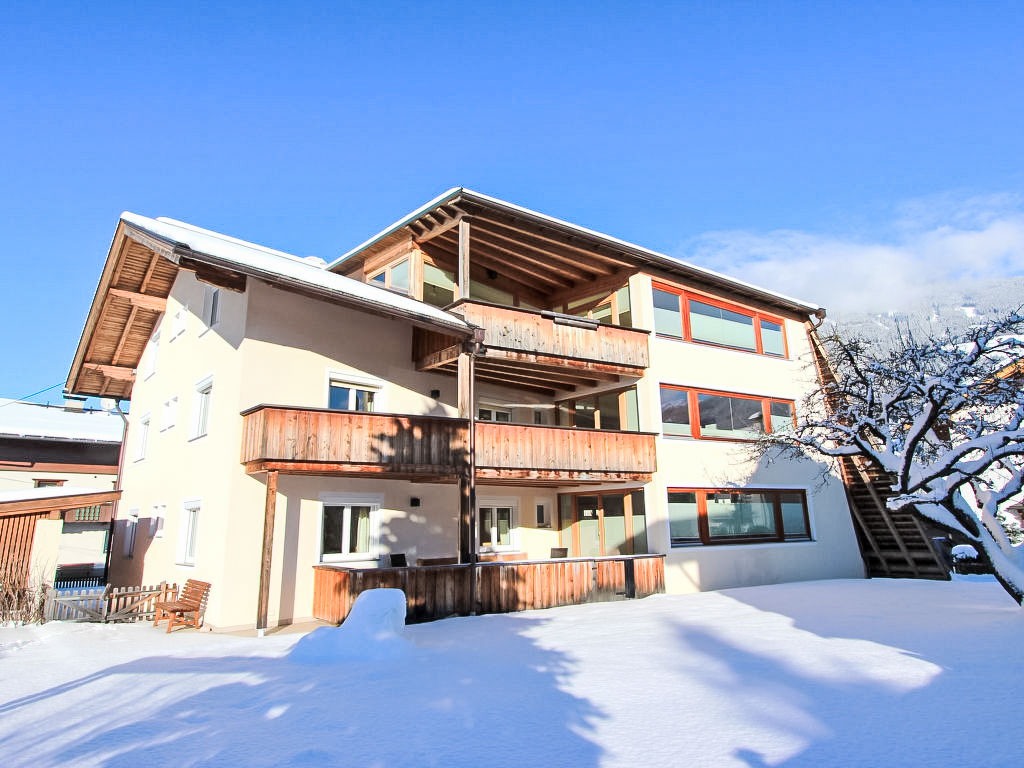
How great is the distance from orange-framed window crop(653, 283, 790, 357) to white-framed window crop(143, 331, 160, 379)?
14.8m

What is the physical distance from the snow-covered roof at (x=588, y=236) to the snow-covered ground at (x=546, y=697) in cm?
947

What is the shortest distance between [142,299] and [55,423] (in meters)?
12.7

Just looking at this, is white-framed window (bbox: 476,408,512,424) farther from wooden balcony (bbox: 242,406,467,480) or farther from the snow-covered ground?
the snow-covered ground

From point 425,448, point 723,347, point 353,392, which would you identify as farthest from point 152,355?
point 723,347

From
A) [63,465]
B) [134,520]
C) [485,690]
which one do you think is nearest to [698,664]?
[485,690]

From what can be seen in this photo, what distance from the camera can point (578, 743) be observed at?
5.44m

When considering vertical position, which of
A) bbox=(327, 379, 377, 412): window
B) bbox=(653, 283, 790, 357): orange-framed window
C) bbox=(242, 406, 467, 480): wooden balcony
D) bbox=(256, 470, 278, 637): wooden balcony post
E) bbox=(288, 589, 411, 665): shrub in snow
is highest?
bbox=(653, 283, 790, 357): orange-framed window

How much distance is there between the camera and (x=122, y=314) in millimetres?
19594

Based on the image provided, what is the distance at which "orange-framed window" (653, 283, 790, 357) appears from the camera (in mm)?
18844

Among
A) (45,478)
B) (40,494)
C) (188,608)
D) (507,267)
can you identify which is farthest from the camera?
(45,478)

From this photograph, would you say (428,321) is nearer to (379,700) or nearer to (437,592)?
(437,592)

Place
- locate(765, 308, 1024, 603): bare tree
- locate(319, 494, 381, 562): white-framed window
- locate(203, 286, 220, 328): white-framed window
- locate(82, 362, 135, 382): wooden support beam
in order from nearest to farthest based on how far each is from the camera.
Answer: locate(765, 308, 1024, 603): bare tree → locate(319, 494, 381, 562): white-framed window → locate(203, 286, 220, 328): white-framed window → locate(82, 362, 135, 382): wooden support beam

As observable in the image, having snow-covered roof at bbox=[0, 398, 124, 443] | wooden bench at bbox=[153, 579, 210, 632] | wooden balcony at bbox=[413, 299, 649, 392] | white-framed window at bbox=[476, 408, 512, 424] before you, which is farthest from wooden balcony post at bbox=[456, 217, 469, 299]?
snow-covered roof at bbox=[0, 398, 124, 443]

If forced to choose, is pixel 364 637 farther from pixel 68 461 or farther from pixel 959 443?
pixel 68 461
